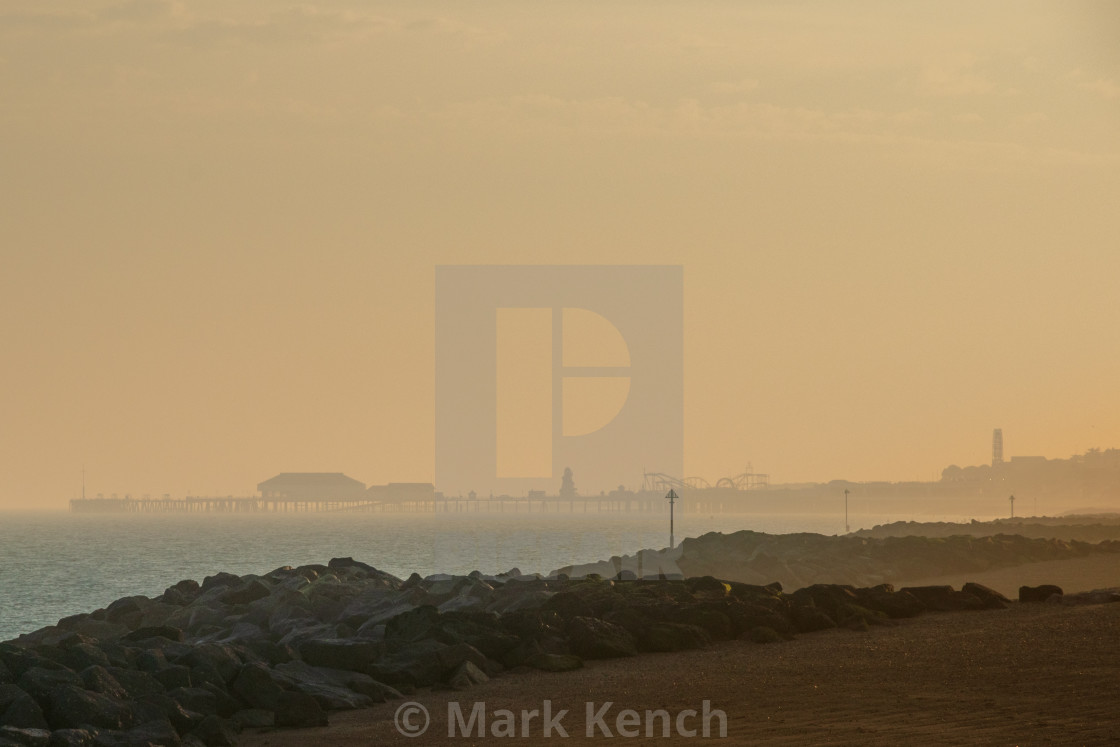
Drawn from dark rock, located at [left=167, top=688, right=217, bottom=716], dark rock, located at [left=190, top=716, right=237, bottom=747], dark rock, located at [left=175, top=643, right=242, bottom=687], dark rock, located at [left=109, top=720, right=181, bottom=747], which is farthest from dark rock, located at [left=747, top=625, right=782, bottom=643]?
dark rock, located at [left=109, top=720, right=181, bottom=747]

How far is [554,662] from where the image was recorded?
19.2 meters

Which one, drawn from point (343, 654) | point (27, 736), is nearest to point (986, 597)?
point (343, 654)

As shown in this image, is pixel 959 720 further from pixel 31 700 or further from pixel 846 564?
pixel 846 564

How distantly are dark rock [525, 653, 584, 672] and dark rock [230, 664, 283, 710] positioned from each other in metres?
4.27

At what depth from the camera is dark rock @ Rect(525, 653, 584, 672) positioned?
1917 cm

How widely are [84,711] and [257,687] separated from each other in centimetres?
251

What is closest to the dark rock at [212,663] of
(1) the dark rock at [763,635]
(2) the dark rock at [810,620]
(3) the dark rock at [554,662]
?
(3) the dark rock at [554,662]

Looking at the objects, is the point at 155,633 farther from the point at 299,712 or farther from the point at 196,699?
the point at 299,712

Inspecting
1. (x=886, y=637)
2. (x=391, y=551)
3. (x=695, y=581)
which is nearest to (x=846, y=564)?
(x=695, y=581)

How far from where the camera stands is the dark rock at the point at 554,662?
19.2 metres

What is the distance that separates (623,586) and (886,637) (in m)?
7.90

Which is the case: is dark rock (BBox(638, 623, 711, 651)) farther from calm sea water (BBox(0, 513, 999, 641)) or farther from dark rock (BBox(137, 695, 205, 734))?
calm sea water (BBox(0, 513, 999, 641))

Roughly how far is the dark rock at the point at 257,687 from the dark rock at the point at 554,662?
14.0ft

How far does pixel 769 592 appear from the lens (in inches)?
1011
